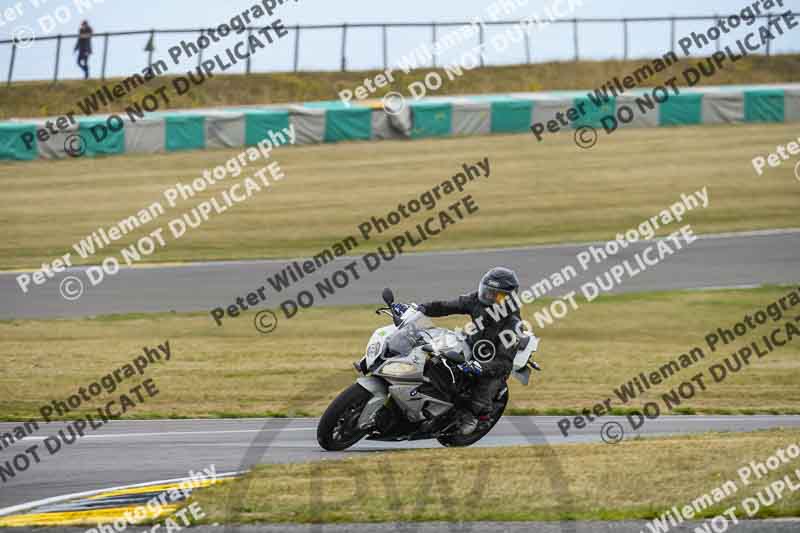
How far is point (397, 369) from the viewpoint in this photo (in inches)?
383

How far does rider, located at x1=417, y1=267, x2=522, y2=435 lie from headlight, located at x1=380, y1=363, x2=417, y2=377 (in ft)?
1.67

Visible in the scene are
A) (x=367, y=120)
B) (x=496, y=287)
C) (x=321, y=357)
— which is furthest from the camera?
(x=367, y=120)

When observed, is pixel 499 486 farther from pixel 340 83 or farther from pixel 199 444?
pixel 340 83

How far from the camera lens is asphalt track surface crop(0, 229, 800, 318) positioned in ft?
68.5

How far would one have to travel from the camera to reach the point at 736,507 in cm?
776

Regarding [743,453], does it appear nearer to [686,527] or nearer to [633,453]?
[633,453]

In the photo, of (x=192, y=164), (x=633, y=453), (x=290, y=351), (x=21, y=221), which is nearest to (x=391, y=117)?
(x=192, y=164)

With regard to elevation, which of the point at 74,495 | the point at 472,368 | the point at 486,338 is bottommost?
the point at 74,495

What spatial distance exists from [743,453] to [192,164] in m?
27.0

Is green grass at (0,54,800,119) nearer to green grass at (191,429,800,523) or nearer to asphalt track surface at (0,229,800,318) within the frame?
asphalt track surface at (0,229,800,318)

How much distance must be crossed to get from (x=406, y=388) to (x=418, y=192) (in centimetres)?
2197

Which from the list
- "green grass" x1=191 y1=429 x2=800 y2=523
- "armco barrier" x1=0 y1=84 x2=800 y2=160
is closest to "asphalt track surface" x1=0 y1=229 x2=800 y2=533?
"green grass" x1=191 y1=429 x2=800 y2=523

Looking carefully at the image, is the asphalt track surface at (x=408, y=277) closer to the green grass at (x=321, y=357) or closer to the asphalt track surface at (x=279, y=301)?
the asphalt track surface at (x=279, y=301)

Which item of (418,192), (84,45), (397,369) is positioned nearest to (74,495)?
(397,369)
